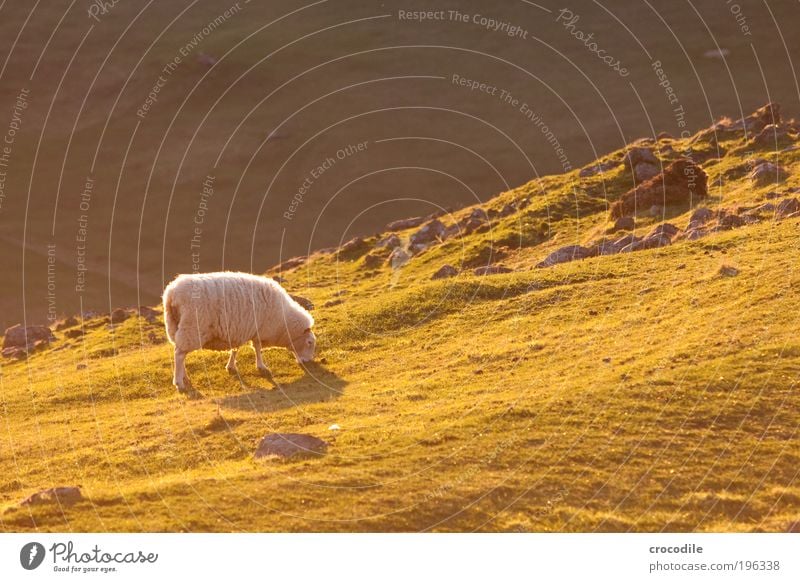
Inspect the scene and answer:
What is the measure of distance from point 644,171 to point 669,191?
576 centimetres

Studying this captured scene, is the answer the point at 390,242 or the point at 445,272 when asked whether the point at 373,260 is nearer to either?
the point at 390,242

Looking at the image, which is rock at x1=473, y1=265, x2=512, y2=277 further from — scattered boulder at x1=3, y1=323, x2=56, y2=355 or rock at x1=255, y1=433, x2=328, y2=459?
scattered boulder at x1=3, y1=323, x2=56, y2=355

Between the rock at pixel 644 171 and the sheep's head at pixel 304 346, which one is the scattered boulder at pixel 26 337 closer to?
the sheep's head at pixel 304 346

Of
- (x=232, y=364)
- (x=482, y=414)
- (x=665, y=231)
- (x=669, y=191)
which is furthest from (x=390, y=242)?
(x=482, y=414)

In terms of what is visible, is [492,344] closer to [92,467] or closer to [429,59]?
[92,467]

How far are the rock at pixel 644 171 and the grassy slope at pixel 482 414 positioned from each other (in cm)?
1345

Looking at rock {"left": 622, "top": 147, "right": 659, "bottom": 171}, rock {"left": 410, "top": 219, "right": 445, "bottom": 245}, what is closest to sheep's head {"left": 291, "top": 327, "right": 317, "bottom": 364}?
rock {"left": 410, "top": 219, "right": 445, "bottom": 245}

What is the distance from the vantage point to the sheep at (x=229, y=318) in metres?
26.1

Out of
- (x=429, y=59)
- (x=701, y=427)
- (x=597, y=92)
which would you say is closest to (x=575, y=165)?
(x=597, y=92)

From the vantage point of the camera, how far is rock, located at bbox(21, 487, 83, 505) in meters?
17.8

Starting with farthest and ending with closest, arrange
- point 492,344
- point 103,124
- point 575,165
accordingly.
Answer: point 103,124 < point 575,165 < point 492,344

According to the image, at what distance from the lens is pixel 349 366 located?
28.0 meters

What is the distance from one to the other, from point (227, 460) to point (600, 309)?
518 inches

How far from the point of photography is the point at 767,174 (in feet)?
138
